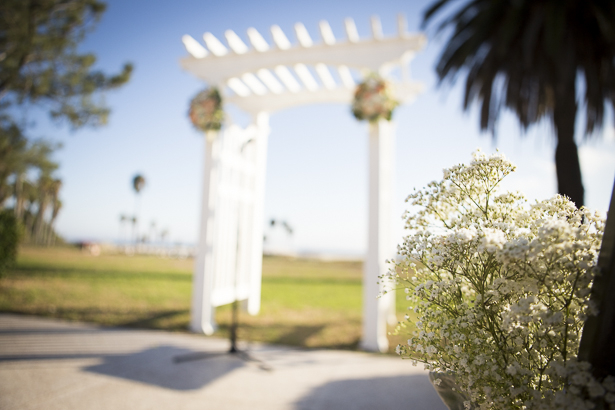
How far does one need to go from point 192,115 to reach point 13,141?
5187 mm

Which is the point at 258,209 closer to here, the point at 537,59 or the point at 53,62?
the point at 537,59

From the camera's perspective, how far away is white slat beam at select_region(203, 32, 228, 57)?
482 centimetres

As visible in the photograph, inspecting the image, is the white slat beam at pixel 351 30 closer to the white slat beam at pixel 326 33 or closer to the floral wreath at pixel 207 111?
the white slat beam at pixel 326 33

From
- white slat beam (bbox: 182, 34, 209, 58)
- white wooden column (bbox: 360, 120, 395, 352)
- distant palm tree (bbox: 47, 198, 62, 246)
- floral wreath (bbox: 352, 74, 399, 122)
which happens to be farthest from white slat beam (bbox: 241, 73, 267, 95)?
distant palm tree (bbox: 47, 198, 62, 246)

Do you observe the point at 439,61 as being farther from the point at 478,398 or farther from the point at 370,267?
the point at 478,398

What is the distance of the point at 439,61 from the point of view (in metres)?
4.78

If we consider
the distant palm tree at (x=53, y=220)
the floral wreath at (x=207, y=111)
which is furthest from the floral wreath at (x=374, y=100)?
the distant palm tree at (x=53, y=220)

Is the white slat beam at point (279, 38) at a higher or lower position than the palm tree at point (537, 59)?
higher

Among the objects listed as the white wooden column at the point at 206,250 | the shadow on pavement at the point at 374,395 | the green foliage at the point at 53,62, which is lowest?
the shadow on pavement at the point at 374,395

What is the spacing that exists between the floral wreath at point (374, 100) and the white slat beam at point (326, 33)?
0.70 meters

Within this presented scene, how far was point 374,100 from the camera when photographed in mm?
4371

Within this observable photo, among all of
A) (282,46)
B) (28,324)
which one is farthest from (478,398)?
(28,324)

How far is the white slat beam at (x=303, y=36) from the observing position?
4527 mm

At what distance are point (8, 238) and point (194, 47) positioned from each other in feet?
17.6
